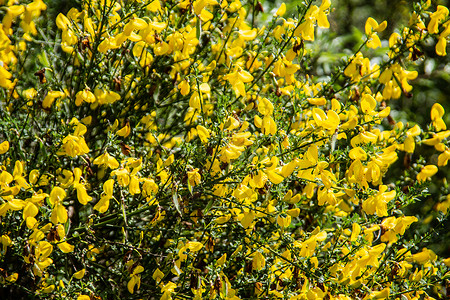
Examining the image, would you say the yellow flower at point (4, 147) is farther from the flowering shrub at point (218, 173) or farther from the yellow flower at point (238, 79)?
the yellow flower at point (238, 79)

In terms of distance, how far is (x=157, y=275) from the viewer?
4.52ft

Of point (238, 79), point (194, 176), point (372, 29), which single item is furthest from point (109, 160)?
point (372, 29)

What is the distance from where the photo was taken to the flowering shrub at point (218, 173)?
1.24m

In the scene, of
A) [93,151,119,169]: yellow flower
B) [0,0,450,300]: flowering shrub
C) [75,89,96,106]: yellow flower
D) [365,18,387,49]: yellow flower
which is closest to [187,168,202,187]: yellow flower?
[0,0,450,300]: flowering shrub

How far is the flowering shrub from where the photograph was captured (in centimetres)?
124

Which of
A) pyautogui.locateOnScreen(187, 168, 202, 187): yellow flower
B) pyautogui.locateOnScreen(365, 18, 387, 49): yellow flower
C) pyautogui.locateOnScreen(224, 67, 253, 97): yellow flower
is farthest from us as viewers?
pyautogui.locateOnScreen(365, 18, 387, 49): yellow flower

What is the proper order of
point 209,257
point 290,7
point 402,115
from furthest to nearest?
point 402,115, point 290,7, point 209,257

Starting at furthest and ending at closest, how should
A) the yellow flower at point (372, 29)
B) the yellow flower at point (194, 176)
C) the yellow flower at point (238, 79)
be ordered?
the yellow flower at point (372, 29) < the yellow flower at point (238, 79) < the yellow flower at point (194, 176)

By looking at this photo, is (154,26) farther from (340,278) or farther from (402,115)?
(402,115)

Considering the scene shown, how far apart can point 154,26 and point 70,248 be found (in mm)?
615

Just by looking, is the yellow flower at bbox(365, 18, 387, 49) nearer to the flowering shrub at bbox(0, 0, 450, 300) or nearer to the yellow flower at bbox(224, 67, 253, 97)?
the flowering shrub at bbox(0, 0, 450, 300)

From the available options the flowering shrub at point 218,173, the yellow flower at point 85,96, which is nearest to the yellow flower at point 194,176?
the flowering shrub at point 218,173

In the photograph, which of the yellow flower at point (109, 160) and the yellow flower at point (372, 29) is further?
the yellow flower at point (372, 29)

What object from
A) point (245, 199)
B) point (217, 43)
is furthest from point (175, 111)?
point (245, 199)
